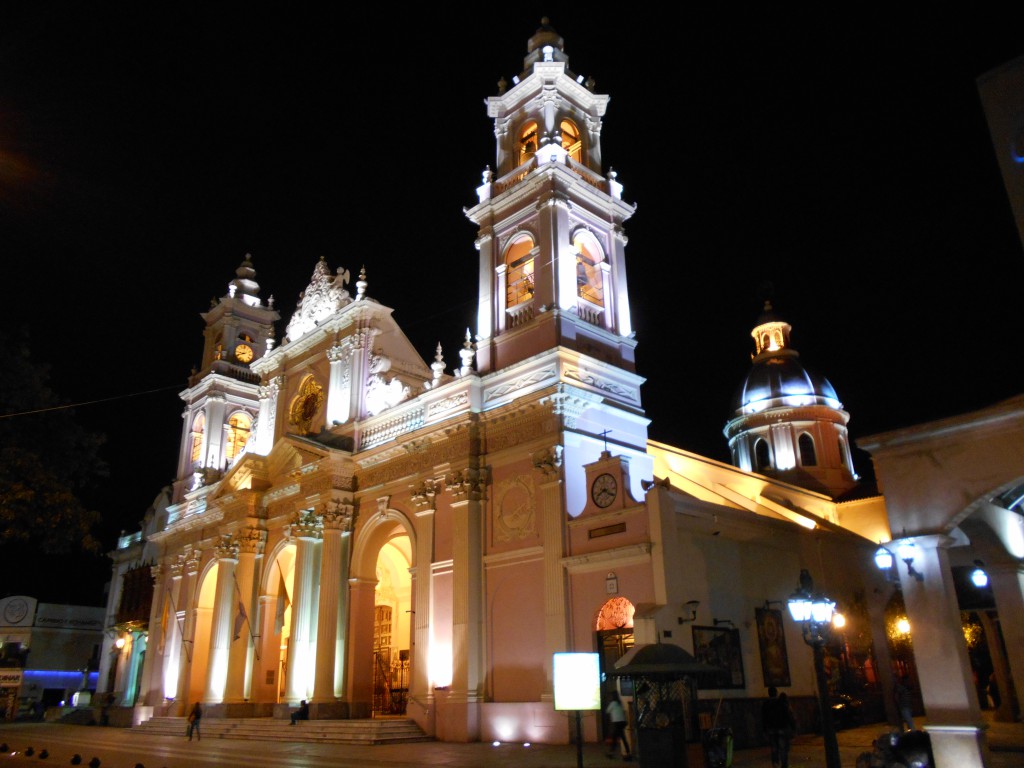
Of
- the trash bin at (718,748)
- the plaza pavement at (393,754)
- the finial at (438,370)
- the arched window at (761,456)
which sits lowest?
the plaza pavement at (393,754)

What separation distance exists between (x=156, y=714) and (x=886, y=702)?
26364mm

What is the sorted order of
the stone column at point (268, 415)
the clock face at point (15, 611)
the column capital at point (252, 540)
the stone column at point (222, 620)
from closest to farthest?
the stone column at point (222, 620) < the column capital at point (252, 540) < the stone column at point (268, 415) < the clock face at point (15, 611)

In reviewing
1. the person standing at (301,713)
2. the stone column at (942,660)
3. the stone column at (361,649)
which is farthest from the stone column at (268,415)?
the stone column at (942,660)

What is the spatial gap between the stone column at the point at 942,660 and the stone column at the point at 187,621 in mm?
26832

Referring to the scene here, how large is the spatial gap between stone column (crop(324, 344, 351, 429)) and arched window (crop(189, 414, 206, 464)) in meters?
12.8

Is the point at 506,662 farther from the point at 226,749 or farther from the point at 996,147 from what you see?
the point at 996,147

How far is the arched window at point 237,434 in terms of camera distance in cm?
3772

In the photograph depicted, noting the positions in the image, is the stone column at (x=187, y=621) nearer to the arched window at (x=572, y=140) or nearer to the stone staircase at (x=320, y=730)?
the stone staircase at (x=320, y=730)

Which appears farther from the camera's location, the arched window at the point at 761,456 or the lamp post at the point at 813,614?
the arched window at the point at 761,456

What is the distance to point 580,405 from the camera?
2156 centimetres

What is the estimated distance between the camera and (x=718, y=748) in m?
12.5

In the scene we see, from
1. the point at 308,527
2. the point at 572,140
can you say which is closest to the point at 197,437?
the point at 308,527

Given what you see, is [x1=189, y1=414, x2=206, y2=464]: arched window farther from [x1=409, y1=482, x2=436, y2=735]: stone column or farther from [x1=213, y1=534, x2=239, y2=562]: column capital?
[x1=409, y1=482, x2=436, y2=735]: stone column

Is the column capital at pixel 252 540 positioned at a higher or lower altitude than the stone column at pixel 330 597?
higher
